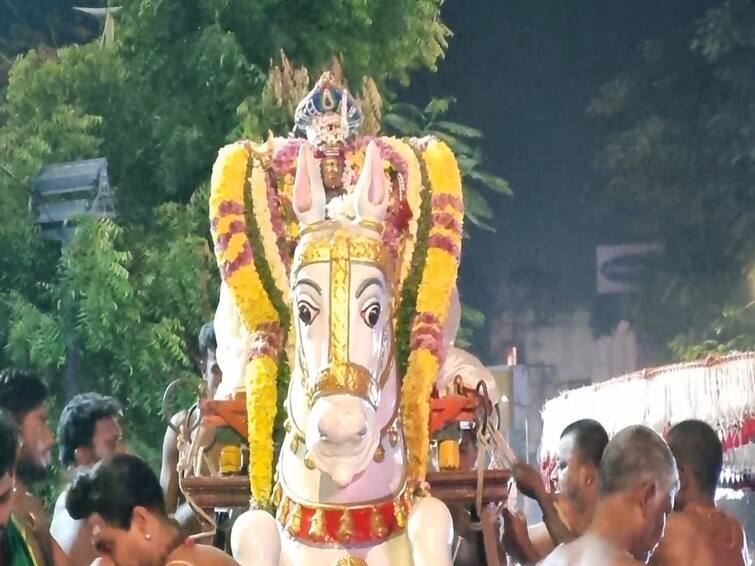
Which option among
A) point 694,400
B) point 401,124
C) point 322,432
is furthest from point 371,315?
point 401,124

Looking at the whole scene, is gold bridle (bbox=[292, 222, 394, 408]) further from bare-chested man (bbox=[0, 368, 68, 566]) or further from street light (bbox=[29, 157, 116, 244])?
street light (bbox=[29, 157, 116, 244])

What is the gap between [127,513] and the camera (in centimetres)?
336

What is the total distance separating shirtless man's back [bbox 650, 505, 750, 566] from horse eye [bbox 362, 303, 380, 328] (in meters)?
1.18

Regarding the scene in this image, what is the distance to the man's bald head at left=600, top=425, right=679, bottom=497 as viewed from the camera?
11.6ft

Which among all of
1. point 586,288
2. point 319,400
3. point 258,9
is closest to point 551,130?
point 586,288

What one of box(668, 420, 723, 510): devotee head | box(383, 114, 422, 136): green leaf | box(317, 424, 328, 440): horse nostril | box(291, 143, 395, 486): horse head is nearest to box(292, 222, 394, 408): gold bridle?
box(291, 143, 395, 486): horse head

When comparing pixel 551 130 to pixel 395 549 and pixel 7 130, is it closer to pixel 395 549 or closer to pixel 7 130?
pixel 7 130

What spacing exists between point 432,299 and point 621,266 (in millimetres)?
11515

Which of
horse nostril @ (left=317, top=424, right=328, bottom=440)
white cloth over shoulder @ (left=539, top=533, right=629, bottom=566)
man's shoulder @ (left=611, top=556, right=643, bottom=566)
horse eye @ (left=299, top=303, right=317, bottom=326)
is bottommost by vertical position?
man's shoulder @ (left=611, top=556, right=643, bottom=566)

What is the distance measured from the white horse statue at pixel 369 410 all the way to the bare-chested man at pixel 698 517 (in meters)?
0.78

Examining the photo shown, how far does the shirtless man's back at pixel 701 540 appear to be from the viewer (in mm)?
4316

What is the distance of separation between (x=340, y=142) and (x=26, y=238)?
545 centimetres

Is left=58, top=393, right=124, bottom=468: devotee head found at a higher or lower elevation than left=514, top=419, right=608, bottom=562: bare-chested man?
higher

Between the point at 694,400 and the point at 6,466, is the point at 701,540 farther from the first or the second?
the point at 694,400
